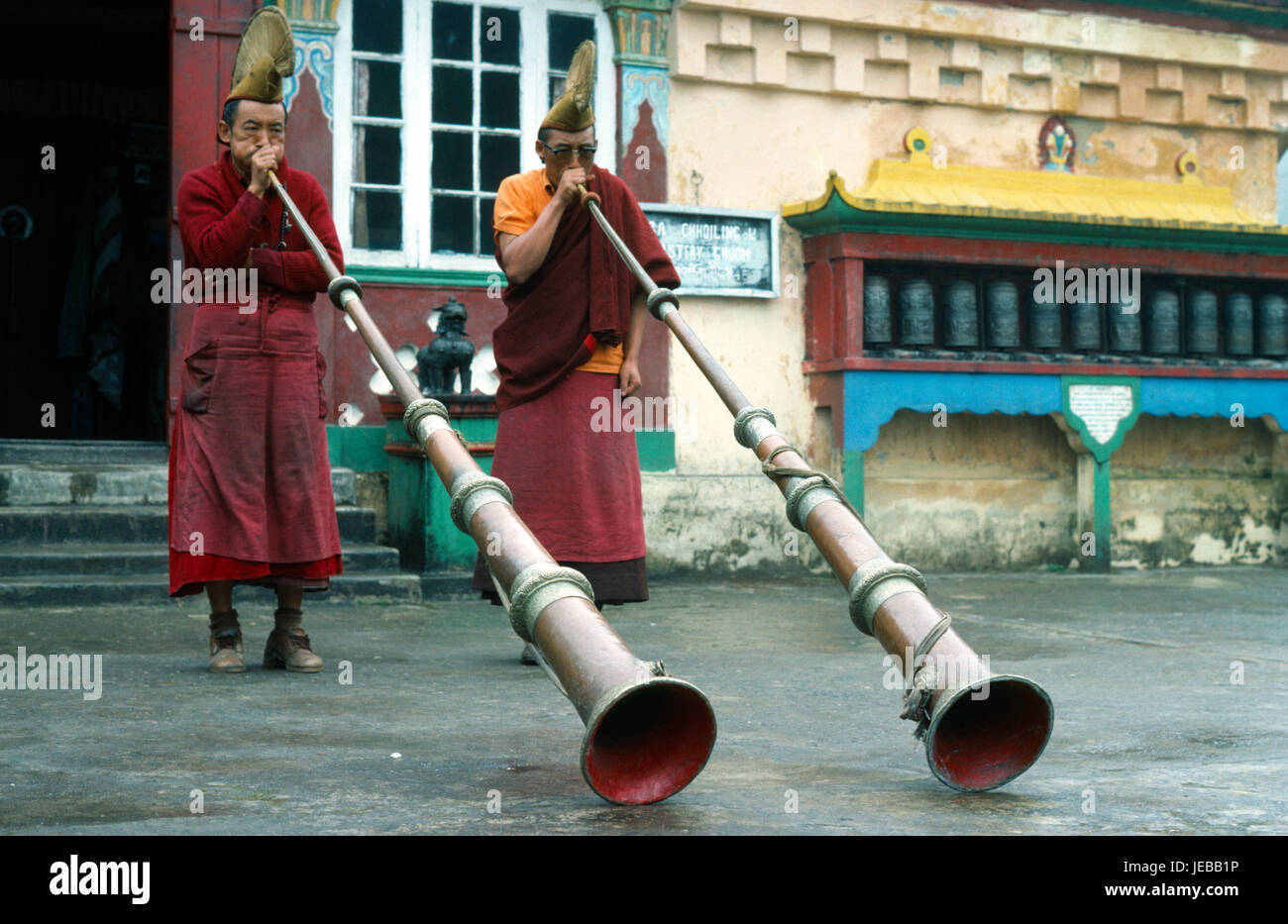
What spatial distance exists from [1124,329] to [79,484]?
5992mm

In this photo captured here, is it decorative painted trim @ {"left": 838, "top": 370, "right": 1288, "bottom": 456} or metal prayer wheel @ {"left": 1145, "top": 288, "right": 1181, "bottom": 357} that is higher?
metal prayer wheel @ {"left": 1145, "top": 288, "right": 1181, "bottom": 357}

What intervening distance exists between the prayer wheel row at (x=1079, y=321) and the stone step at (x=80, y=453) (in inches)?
154

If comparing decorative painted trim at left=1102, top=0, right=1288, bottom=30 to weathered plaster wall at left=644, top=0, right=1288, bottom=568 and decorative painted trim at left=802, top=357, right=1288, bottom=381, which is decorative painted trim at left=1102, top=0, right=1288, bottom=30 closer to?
weathered plaster wall at left=644, top=0, right=1288, bottom=568

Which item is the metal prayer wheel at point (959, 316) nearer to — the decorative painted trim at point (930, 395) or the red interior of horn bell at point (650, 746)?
the decorative painted trim at point (930, 395)

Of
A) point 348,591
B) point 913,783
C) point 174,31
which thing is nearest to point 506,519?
point 913,783

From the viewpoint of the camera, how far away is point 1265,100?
392 inches

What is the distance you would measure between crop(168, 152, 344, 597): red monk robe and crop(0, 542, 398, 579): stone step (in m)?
1.81

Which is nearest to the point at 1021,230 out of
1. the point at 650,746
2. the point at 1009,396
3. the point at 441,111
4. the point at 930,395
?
the point at 1009,396

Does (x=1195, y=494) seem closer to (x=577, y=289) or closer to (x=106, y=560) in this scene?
(x=577, y=289)

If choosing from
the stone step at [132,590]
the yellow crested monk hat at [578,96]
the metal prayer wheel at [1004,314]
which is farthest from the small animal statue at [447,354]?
the metal prayer wheel at [1004,314]

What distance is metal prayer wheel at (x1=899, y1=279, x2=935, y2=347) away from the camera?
28.2ft

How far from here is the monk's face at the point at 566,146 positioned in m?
4.55

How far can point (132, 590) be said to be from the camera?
6297mm

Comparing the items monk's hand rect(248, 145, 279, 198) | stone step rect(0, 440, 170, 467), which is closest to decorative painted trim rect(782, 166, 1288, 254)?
stone step rect(0, 440, 170, 467)
